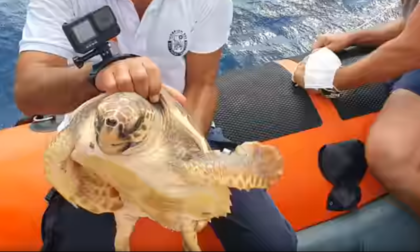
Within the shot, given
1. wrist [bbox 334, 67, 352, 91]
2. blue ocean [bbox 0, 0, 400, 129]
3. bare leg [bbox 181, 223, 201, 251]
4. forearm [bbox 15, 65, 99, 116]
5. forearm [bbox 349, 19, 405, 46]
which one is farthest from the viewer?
blue ocean [bbox 0, 0, 400, 129]

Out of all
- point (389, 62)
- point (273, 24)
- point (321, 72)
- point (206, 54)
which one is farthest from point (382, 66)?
point (273, 24)

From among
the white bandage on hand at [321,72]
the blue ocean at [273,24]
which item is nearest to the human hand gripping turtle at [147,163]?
the white bandage on hand at [321,72]

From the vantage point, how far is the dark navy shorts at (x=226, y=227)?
80 cm

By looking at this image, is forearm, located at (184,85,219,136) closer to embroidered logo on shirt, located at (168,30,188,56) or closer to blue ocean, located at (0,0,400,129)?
embroidered logo on shirt, located at (168,30,188,56)

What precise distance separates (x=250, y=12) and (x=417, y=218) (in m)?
1.26

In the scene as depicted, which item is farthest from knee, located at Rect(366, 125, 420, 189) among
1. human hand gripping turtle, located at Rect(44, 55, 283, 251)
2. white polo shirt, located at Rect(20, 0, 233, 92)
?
human hand gripping turtle, located at Rect(44, 55, 283, 251)

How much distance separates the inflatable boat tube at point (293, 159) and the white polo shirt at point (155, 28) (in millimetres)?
219

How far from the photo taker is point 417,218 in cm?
113

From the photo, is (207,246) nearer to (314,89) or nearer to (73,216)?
(73,216)

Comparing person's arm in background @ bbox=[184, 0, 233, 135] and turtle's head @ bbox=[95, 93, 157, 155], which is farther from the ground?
turtle's head @ bbox=[95, 93, 157, 155]

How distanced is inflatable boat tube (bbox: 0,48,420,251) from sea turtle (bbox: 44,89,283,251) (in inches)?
16.6

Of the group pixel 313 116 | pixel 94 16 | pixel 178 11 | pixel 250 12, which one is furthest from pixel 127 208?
pixel 250 12

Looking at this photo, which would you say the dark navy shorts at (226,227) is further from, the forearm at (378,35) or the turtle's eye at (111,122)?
the forearm at (378,35)

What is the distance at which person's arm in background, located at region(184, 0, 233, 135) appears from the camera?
0.91 metres
